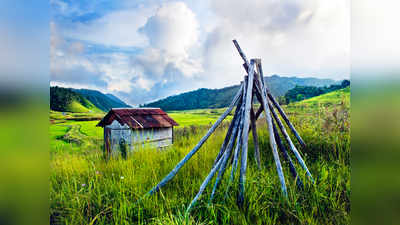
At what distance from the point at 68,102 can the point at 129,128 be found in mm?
1415

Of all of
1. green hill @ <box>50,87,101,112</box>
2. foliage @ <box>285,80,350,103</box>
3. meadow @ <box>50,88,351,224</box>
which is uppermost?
foliage @ <box>285,80,350,103</box>

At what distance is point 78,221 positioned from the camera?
1.83 m

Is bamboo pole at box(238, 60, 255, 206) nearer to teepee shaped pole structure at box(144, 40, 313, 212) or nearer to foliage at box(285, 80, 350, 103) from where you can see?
teepee shaped pole structure at box(144, 40, 313, 212)

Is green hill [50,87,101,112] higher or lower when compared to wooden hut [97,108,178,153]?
higher

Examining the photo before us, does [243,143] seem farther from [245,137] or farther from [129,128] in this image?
[129,128]

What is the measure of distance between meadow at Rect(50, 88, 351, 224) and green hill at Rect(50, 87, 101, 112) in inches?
6.1

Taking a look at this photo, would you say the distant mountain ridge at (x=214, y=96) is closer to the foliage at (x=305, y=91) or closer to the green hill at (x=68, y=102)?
the foliage at (x=305, y=91)

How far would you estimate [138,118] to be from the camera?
3.18 m

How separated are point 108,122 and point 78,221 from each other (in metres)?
1.59

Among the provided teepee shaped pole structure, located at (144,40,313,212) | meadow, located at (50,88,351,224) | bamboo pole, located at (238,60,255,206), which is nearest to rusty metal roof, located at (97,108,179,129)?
meadow, located at (50,88,351,224)

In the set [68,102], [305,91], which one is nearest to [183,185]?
[68,102]

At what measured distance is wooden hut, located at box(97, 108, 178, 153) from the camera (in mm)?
3051
